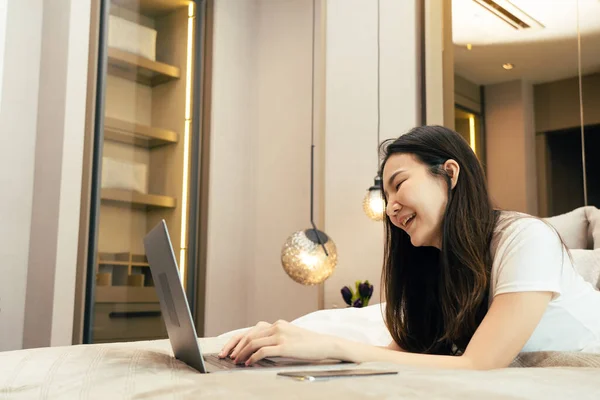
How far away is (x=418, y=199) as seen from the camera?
1.43 meters

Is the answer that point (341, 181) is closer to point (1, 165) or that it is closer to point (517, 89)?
point (517, 89)

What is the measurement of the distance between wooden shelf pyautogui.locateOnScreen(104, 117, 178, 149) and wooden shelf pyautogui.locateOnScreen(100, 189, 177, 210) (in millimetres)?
277

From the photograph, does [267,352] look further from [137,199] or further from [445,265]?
[137,199]

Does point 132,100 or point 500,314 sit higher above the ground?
point 132,100

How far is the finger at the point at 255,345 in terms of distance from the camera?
3.58ft

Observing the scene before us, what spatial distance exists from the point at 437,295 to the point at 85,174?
2.29m

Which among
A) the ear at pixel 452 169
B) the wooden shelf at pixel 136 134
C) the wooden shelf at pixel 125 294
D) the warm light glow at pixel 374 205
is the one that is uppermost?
the wooden shelf at pixel 136 134

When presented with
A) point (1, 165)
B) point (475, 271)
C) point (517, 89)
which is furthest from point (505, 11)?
point (1, 165)

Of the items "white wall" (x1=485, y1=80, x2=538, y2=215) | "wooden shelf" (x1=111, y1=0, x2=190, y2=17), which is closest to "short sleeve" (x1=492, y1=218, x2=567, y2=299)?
"white wall" (x1=485, y1=80, x2=538, y2=215)

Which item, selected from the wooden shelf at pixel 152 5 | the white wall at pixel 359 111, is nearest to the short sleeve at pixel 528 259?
the white wall at pixel 359 111

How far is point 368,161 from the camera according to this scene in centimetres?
348

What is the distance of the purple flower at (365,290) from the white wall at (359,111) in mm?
205

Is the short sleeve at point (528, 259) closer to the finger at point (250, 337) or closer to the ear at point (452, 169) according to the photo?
the ear at point (452, 169)

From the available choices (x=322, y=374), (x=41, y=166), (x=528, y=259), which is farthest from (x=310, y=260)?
(x=322, y=374)
